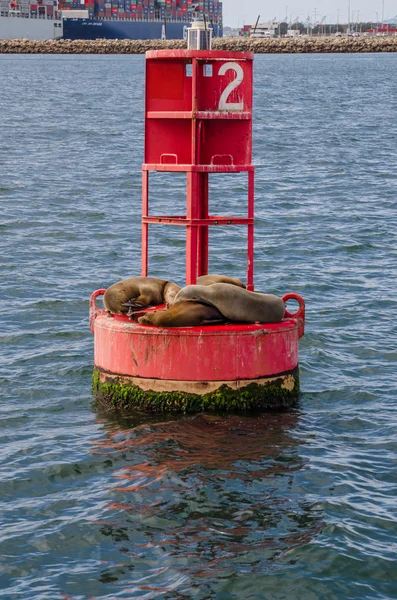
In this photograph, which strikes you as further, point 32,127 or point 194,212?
point 32,127

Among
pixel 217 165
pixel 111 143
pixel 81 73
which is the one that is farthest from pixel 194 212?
pixel 81 73

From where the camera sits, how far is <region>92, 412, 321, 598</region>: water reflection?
27.6 feet

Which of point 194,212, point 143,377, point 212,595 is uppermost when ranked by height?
point 194,212

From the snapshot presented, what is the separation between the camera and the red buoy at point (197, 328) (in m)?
10.9

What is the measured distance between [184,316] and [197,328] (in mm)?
203

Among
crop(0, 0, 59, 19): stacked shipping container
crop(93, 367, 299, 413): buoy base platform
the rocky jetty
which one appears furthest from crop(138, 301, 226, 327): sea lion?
crop(0, 0, 59, 19): stacked shipping container

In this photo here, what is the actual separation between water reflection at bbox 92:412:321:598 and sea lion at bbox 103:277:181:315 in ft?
4.07

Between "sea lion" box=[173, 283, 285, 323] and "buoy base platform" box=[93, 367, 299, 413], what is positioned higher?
"sea lion" box=[173, 283, 285, 323]

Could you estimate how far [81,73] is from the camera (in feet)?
336

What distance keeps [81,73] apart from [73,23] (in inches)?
3480

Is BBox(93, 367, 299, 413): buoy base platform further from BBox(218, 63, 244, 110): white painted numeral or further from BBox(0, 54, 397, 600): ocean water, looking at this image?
BBox(218, 63, 244, 110): white painted numeral

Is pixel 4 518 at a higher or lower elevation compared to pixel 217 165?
lower

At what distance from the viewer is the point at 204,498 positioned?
30.9ft

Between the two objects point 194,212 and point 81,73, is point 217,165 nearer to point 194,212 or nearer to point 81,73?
point 194,212
